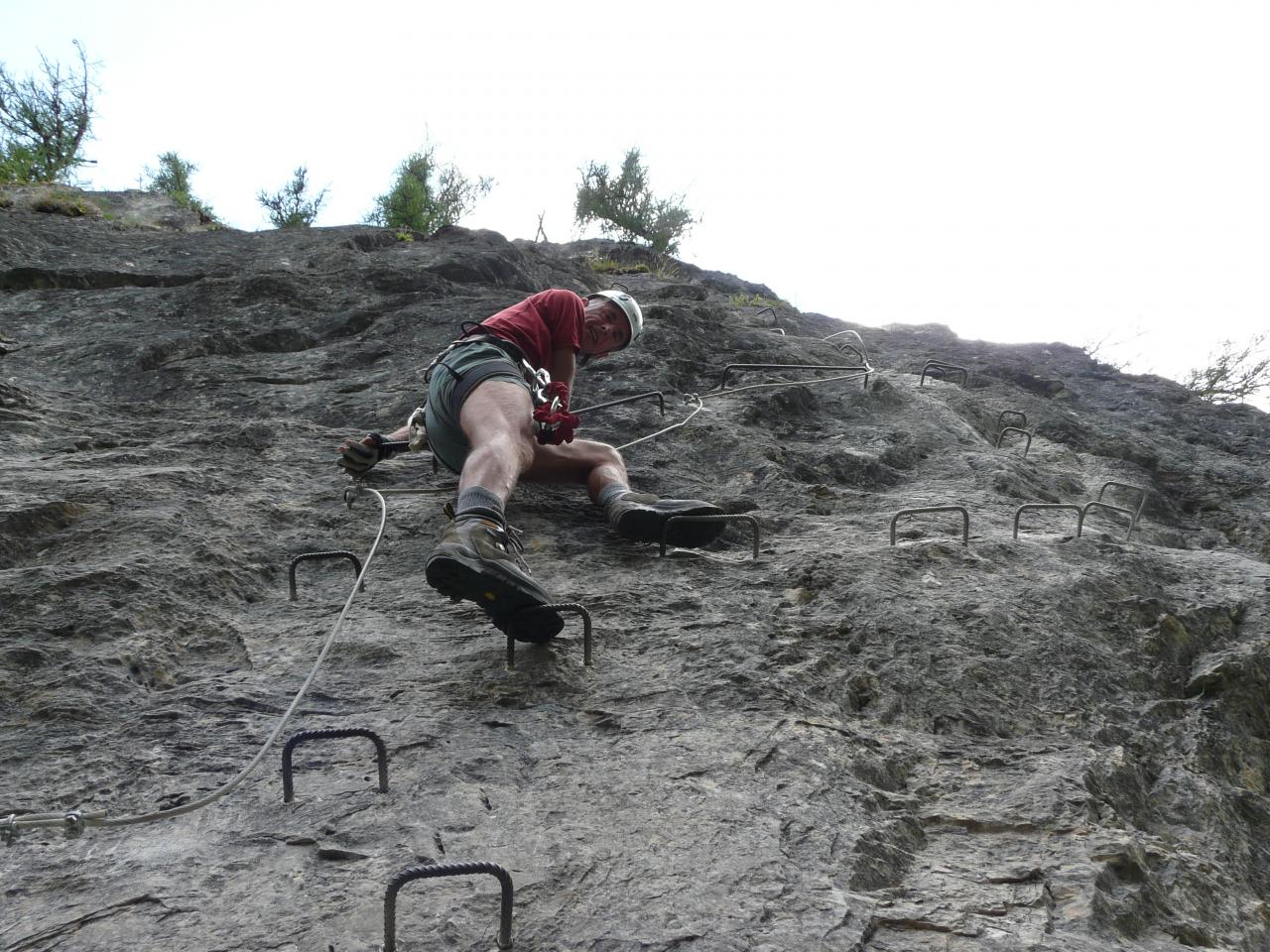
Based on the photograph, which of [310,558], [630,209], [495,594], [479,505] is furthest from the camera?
→ [630,209]

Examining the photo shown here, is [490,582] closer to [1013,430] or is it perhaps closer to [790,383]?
[790,383]

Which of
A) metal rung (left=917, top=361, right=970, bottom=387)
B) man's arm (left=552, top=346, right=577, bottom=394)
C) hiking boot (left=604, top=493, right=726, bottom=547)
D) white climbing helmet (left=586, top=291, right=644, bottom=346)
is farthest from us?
metal rung (left=917, top=361, right=970, bottom=387)

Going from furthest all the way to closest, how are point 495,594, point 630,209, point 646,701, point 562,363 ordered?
point 630,209 < point 562,363 < point 495,594 < point 646,701

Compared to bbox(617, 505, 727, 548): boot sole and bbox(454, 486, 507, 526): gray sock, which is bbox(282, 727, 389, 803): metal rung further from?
bbox(617, 505, 727, 548): boot sole

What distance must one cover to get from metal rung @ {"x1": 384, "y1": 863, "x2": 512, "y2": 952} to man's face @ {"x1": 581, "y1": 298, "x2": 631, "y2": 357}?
3.22m

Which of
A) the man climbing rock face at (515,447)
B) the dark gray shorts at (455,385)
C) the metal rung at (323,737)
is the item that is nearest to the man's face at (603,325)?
the man climbing rock face at (515,447)

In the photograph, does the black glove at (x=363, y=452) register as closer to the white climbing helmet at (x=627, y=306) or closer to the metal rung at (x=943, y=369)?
the white climbing helmet at (x=627, y=306)

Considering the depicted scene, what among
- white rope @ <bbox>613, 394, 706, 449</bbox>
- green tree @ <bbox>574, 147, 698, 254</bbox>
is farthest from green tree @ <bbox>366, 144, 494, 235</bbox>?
white rope @ <bbox>613, 394, 706, 449</bbox>

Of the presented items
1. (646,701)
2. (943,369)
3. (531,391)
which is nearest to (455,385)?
(531,391)

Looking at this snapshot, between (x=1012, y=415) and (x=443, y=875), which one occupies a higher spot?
(x=1012, y=415)

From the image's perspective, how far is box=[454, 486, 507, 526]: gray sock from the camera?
2.86 meters

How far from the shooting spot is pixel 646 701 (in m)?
2.48

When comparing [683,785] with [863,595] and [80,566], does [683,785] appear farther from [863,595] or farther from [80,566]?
[80,566]

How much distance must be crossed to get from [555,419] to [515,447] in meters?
0.34
